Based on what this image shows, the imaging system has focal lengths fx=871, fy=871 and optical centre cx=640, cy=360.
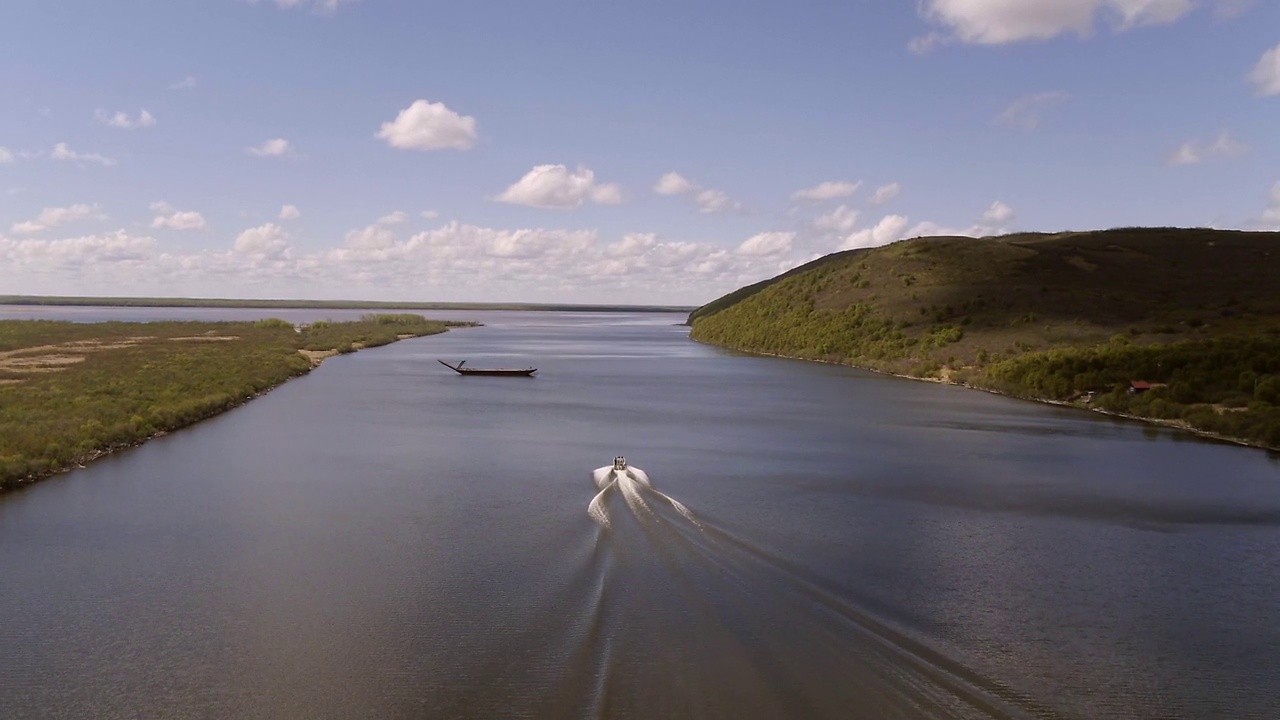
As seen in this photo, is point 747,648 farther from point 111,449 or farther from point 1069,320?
point 1069,320

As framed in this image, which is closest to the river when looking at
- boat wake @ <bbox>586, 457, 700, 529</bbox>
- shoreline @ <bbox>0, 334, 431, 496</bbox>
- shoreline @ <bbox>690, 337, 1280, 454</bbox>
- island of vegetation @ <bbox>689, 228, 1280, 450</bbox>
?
boat wake @ <bbox>586, 457, 700, 529</bbox>

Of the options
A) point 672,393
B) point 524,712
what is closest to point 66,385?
point 672,393

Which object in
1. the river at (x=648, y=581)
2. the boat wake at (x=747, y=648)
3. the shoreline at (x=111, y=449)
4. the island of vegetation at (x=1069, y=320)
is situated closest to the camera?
the boat wake at (x=747, y=648)

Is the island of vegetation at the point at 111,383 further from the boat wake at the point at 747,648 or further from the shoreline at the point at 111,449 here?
the boat wake at the point at 747,648

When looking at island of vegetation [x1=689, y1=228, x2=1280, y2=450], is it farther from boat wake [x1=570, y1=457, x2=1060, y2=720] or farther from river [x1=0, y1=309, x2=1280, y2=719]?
boat wake [x1=570, y1=457, x2=1060, y2=720]

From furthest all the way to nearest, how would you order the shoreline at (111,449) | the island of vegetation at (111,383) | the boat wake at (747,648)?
the island of vegetation at (111,383) → the shoreline at (111,449) → the boat wake at (747,648)

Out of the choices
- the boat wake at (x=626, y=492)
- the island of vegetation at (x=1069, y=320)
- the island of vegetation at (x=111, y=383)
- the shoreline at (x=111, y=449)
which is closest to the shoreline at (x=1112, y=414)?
the island of vegetation at (x=1069, y=320)

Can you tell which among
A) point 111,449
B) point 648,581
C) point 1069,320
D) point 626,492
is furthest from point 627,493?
point 1069,320
